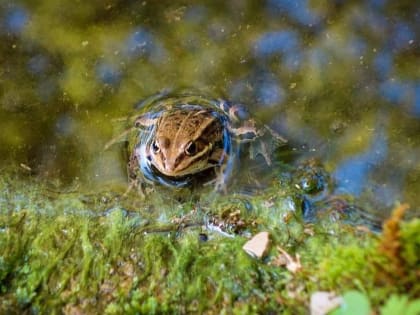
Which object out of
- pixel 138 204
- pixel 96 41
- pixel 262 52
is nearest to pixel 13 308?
pixel 138 204

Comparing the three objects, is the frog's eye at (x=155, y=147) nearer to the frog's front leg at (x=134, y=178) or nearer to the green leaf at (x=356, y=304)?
the frog's front leg at (x=134, y=178)

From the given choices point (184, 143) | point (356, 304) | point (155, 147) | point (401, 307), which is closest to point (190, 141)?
point (184, 143)

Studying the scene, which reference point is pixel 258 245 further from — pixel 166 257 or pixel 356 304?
pixel 356 304

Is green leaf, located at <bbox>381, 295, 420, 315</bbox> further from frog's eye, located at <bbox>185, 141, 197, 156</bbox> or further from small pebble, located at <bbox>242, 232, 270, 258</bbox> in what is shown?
frog's eye, located at <bbox>185, 141, 197, 156</bbox>

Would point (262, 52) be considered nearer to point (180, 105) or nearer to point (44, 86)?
point (180, 105)

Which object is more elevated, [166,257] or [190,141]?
[190,141]

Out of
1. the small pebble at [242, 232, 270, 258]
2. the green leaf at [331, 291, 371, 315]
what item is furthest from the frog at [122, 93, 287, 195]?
the green leaf at [331, 291, 371, 315]

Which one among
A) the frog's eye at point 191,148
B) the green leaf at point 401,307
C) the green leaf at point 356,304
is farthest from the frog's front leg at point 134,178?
the green leaf at point 401,307
